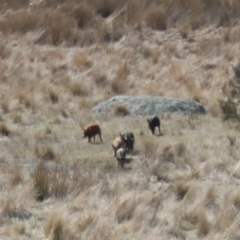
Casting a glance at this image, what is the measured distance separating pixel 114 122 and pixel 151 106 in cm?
130

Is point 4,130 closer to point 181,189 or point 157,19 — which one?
point 181,189

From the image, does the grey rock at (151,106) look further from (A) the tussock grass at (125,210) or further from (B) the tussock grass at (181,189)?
(A) the tussock grass at (125,210)

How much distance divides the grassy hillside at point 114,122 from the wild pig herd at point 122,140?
19cm

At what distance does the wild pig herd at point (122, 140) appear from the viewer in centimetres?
1251

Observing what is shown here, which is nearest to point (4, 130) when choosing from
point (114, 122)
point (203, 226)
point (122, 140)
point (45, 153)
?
point (114, 122)

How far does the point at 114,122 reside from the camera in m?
17.6

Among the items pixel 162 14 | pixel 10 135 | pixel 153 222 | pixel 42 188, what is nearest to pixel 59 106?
pixel 10 135

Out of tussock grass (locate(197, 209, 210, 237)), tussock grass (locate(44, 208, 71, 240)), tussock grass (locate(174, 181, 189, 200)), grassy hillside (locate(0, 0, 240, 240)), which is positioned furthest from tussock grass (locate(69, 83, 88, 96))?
tussock grass (locate(44, 208, 71, 240))

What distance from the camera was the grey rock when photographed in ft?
59.6

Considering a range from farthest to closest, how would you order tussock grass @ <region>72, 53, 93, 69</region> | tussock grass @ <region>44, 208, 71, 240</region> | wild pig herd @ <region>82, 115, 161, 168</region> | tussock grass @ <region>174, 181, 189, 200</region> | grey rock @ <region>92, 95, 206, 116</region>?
tussock grass @ <region>72, 53, 93, 69</region>, grey rock @ <region>92, 95, 206, 116</region>, wild pig herd @ <region>82, 115, 161, 168</region>, tussock grass @ <region>174, 181, 189, 200</region>, tussock grass @ <region>44, 208, 71, 240</region>

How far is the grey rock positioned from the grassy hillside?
A: 0.38 meters

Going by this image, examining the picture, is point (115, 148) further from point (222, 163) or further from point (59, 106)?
point (59, 106)

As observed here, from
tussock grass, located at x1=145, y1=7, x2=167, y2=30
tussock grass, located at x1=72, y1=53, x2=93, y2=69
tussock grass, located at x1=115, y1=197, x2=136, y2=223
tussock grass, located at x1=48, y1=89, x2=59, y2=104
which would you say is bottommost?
tussock grass, located at x1=115, y1=197, x2=136, y2=223

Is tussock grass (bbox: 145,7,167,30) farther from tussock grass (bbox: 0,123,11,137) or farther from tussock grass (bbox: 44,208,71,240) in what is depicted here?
tussock grass (bbox: 44,208,71,240)
